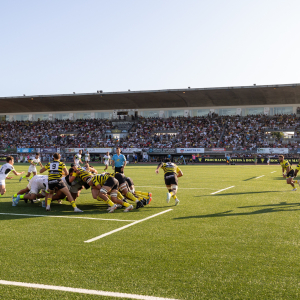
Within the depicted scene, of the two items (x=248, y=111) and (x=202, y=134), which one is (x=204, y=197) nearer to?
(x=202, y=134)

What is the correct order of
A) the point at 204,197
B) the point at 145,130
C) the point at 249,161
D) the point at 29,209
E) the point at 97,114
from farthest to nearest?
the point at 97,114 < the point at 145,130 < the point at 249,161 < the point at 204,197 < the point at 29,209

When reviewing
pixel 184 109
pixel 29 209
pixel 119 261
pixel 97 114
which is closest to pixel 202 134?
pixel 184 109

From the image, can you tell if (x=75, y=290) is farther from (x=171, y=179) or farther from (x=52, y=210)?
(x=171, y=179)

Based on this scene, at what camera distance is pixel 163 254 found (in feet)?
18.3

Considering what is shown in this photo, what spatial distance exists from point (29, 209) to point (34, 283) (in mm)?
6242

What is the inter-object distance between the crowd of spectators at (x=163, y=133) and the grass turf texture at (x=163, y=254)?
4358cm

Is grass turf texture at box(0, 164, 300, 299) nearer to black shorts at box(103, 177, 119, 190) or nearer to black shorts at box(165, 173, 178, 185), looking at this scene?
black shorts at box(103, 177, 119, 190)

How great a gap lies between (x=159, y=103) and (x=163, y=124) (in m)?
4.38

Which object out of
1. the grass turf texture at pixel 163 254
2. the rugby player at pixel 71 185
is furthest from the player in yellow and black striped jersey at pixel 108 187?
the rugby player at pixel 71 185

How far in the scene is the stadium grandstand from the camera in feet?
169

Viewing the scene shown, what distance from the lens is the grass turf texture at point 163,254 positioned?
4.21 metres

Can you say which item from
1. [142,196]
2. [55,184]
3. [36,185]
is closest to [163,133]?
[142,196]

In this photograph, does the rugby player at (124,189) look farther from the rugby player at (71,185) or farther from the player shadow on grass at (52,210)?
the rugby player at (71,185)

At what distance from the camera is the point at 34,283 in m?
4.35
